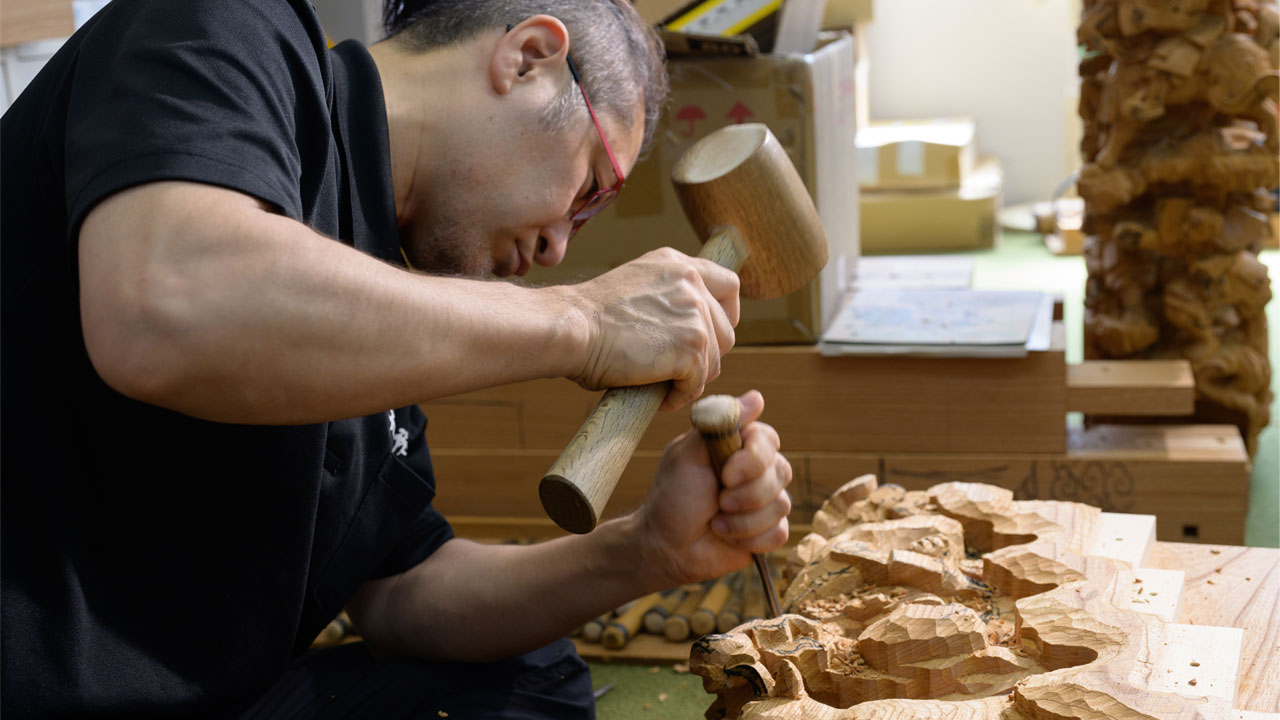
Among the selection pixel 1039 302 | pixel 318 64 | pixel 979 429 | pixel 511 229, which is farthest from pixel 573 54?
pixel 1039 302

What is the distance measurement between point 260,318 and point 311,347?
50 mm

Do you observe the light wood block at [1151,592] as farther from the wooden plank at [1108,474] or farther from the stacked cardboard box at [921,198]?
the stacked cardboard box at [921,198]

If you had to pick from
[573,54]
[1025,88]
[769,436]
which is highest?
[573,54]

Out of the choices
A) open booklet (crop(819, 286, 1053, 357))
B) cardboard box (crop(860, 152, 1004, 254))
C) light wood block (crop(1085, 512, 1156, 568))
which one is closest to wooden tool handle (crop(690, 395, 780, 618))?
light wood block (crop(1085, 512, 1156, 568))

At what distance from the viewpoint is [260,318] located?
947mm

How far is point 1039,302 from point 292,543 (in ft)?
6.76

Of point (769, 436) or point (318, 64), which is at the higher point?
point (318, 64)

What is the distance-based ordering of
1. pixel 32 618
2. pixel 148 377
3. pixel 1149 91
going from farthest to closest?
pixel 1149 91, pixel 32 618, pixel 148 377

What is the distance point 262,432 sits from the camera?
→ 1279 mm

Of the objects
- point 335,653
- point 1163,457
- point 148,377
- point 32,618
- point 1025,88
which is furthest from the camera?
point 1025,88

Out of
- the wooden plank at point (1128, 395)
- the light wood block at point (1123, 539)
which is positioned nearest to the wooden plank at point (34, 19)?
the light wood block at point (1123, 539)

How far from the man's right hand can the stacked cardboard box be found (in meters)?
5.24

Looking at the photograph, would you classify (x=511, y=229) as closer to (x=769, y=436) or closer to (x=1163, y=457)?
(x=769, y=436)

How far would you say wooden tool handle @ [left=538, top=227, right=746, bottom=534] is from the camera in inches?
43.8
